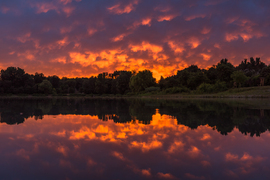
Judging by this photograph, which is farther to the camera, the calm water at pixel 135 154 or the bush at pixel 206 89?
the bush at pixel 206 89

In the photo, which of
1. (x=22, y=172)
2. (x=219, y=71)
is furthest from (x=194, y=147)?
(x=219, y=71)

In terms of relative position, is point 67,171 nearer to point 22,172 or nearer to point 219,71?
point 22,172

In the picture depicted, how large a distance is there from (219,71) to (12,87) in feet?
311

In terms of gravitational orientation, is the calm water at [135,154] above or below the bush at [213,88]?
below

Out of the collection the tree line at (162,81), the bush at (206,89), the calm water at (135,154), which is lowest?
the calm water at (135,154)

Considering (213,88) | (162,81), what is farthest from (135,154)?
(162,81)

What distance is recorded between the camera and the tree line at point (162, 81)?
72438 mm

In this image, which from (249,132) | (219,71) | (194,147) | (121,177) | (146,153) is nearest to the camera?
(121,177)

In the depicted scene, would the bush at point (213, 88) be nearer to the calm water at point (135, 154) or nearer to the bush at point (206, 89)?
the bush at point (206, 89)

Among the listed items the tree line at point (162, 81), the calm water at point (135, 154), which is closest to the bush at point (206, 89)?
the tree line at point (162, 81)

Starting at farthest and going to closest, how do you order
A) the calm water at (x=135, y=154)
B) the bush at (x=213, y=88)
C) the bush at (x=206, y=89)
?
the bush at (x=206, y=89) → the bush at (x=213, y=88) → the calm water at (x=135, y=154)

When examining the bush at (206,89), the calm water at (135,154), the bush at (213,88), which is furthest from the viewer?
the bush at (206,89)

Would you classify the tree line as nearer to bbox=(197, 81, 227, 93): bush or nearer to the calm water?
bbox=(197, 81, 227, 93): bush

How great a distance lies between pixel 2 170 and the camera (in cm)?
522
